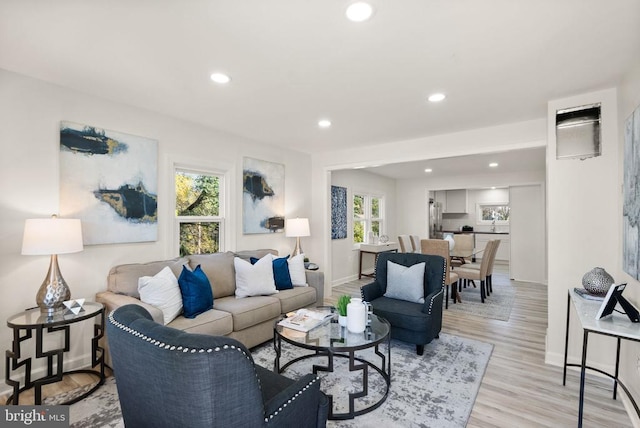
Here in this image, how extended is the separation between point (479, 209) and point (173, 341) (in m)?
10.3

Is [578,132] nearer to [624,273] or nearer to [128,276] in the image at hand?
[624,273]

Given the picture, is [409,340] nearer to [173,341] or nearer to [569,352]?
[569,352]

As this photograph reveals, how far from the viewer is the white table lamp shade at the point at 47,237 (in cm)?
220

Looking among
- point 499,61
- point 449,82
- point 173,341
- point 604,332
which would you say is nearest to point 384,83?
point 449,82

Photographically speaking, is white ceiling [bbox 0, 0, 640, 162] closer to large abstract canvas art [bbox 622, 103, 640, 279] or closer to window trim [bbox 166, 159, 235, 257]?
large abstract canvas art [bbox 622, 103, 640, 279]

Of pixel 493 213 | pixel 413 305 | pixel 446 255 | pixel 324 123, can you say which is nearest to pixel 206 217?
pixel 324 123

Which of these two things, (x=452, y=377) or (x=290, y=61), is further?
(x=452, y=377)

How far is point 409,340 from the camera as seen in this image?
3.03m

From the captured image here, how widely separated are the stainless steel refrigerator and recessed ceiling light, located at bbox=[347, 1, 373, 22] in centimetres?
827

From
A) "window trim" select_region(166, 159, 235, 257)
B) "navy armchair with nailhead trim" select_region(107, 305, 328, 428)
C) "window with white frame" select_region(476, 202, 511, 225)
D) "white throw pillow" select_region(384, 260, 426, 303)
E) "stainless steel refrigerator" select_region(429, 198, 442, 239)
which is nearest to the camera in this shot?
"navy armchair with nailhead trim" select_region(107, 305, 328, 428)

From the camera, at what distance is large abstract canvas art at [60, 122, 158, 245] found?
270 cm

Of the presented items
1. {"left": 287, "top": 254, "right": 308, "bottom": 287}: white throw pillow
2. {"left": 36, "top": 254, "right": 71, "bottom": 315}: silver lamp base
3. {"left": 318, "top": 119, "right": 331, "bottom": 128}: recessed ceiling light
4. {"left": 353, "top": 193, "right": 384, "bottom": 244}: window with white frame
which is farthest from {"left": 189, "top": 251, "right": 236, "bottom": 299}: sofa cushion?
{"left": 353, "top": 193, "right": 384, "bottom": 244}: window with white frame

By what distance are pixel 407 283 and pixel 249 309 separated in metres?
1.72

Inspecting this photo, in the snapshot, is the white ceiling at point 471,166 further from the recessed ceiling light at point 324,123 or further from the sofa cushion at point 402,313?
the sofa cushion at point 402,313
